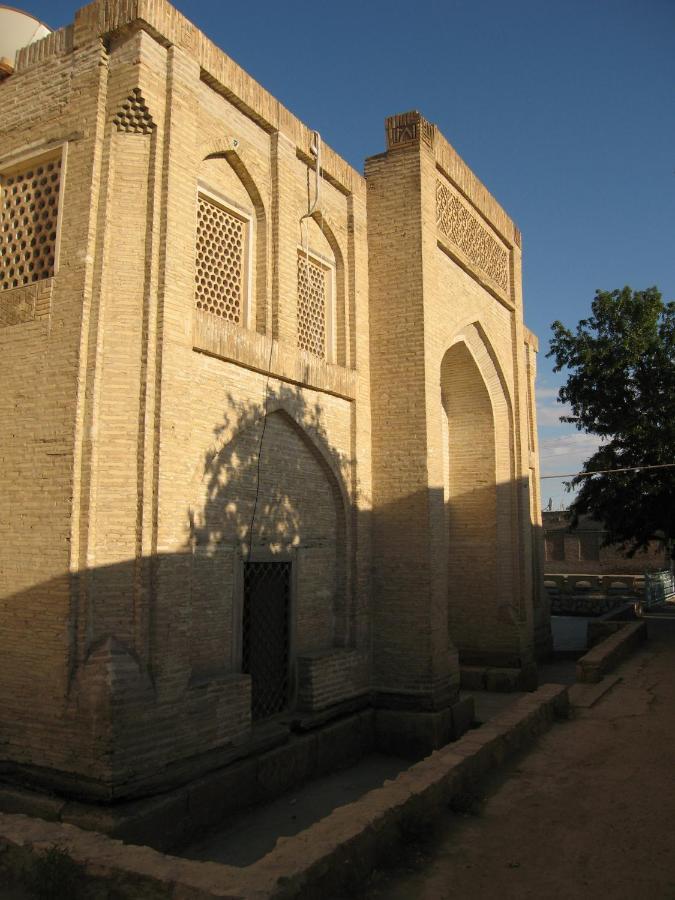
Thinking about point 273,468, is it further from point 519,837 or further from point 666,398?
point 666,398

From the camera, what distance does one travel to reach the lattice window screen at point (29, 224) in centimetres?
643

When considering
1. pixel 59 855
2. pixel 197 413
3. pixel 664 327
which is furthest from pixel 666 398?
pixel 59 855

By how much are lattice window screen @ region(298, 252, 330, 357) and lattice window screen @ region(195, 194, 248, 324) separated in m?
1.00

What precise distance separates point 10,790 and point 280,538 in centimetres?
325

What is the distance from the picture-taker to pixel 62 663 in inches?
218

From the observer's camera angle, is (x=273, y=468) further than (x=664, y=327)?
No

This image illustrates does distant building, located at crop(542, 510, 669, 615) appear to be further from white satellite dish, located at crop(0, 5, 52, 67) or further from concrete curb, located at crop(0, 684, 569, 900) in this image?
white satellite dish, located at crop(0, 5, 52, 67)

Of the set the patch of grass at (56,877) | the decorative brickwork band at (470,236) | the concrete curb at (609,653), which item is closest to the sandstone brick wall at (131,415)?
the patch of grass at (56,877)

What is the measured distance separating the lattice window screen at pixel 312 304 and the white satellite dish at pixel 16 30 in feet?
11.7

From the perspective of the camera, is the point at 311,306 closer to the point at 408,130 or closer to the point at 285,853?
the point at 408,130

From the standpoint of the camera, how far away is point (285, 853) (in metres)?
3.90

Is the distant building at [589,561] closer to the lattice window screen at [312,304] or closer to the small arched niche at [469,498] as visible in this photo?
the small arched niche at [469,498]

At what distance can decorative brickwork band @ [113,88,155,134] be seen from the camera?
6180 mm

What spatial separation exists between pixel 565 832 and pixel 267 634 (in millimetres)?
3352
